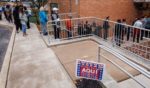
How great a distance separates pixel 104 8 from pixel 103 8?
0.31 feet

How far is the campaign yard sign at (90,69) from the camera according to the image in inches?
153

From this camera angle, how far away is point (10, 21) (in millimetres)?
14922

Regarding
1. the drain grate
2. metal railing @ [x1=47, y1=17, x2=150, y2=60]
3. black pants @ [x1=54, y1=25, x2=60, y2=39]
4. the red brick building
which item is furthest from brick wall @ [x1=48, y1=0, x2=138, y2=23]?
the drain grate

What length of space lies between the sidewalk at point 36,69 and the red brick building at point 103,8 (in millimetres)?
4698

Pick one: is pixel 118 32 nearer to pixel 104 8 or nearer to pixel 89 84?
pixel 89 84

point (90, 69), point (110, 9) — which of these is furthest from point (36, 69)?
point (110, 9)

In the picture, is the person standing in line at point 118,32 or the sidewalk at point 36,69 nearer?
the sidewalk at point 36,69

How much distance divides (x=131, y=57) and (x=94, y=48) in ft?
5.47

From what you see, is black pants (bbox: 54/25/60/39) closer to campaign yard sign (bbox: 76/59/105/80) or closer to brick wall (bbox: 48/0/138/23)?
brick wall (bbox: 48/0/138/23)

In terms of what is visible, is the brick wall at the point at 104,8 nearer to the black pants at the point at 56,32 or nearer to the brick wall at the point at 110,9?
the brick wall at the point at 110,9

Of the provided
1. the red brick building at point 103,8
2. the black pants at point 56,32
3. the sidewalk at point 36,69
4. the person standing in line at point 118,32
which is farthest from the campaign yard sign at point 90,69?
the red brick building at point 103,8

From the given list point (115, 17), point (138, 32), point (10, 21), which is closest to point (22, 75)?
point (138, 32)

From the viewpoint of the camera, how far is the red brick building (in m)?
11.6

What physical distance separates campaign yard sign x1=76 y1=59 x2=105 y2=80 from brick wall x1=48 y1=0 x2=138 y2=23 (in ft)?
26.2
